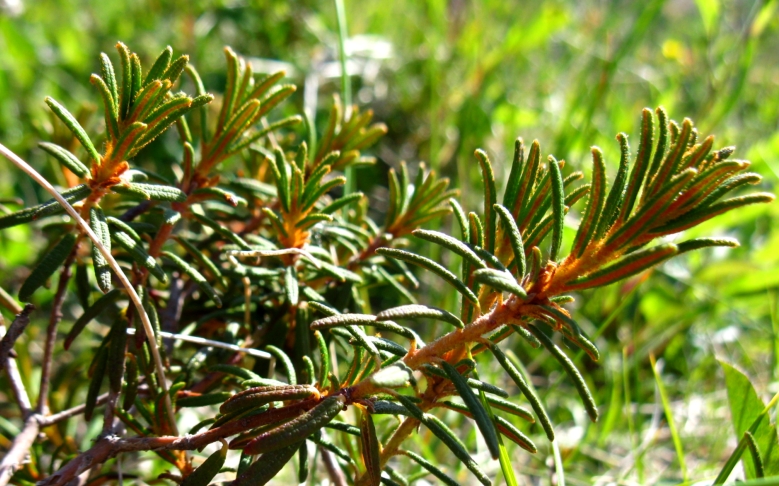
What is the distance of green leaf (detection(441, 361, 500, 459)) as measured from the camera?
682 millimetres

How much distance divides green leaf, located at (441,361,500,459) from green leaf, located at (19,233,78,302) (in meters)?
0.50

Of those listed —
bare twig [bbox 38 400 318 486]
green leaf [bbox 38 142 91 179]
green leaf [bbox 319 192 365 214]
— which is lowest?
bare twig [bbox 38 400 318 486]

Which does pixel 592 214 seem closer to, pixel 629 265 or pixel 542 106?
pixel 629 265

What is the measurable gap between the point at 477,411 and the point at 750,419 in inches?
22.4

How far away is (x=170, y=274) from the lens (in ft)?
3.68

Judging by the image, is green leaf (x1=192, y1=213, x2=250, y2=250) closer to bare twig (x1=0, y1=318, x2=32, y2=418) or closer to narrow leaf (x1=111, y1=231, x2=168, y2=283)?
narrow leaf (x1=111, y1=231, x2=168, y2=283)

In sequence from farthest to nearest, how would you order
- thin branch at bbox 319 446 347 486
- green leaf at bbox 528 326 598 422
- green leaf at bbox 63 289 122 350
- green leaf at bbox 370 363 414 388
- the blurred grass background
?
1. the blurred grass background
2. thin branch at bbox 319 446 347 486
3. green leaf at bbox 63 289 122 350
4. green leaf at bbox 528 326 598 422
5. green leaf at bbox 370 363 414 388

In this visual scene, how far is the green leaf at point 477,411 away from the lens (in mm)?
682

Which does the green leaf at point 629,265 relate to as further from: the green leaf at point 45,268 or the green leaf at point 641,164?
the green leaf at point 45,268

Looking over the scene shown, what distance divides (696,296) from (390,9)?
1.89m

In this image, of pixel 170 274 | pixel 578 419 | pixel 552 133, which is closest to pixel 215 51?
pixel 552 133

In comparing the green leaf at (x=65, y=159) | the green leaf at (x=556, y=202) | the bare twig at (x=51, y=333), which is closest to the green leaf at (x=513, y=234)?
the green leaf at (x=556, y=202)

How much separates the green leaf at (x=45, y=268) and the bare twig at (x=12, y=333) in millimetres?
68

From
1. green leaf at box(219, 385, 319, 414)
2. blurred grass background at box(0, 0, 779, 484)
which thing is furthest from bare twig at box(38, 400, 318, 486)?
blurred grass background at box(0, 0, 779, 484)
